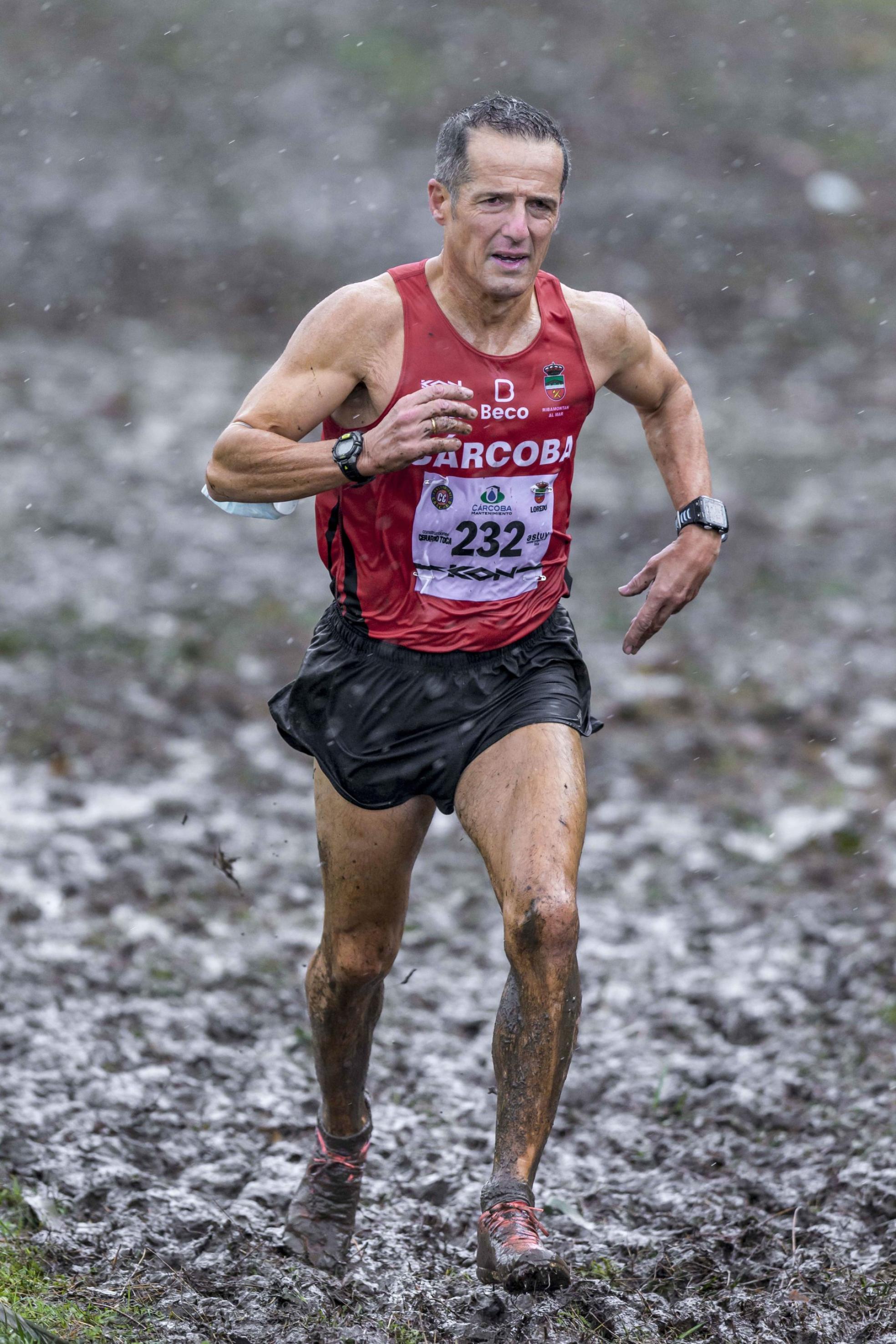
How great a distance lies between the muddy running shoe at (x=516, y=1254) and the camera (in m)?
3.43

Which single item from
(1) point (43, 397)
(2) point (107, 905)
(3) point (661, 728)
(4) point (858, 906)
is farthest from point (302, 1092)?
(1) point (43, 397)

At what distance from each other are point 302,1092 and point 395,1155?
2.16 ft

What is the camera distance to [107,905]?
7223mm

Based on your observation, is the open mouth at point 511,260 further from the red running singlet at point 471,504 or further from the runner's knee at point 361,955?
the runner's knee at point 361,955

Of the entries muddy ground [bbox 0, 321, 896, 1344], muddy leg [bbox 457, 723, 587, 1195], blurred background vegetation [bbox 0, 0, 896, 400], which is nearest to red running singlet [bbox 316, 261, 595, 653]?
muddy leg [bbox 457, 723, 587, 1195]

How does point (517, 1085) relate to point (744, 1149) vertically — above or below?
above

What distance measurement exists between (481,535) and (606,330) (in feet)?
2.29

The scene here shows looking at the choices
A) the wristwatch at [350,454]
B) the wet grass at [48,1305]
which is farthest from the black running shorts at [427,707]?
the wet grass at [48,1305]

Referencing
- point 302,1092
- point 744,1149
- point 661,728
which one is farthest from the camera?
point 661,728

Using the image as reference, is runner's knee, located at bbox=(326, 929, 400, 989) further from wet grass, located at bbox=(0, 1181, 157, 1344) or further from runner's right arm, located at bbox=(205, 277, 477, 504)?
runner's right arm, located at bbox=(205, 277, 477, 504)

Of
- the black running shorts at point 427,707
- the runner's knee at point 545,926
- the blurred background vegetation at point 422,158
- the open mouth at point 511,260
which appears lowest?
the runner's knee at point 545,926

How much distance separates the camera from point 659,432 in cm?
443

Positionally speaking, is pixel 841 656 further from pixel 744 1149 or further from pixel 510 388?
pixel 510 388

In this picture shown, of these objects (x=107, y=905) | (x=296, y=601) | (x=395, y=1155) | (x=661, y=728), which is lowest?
(x=395, y=1155)
